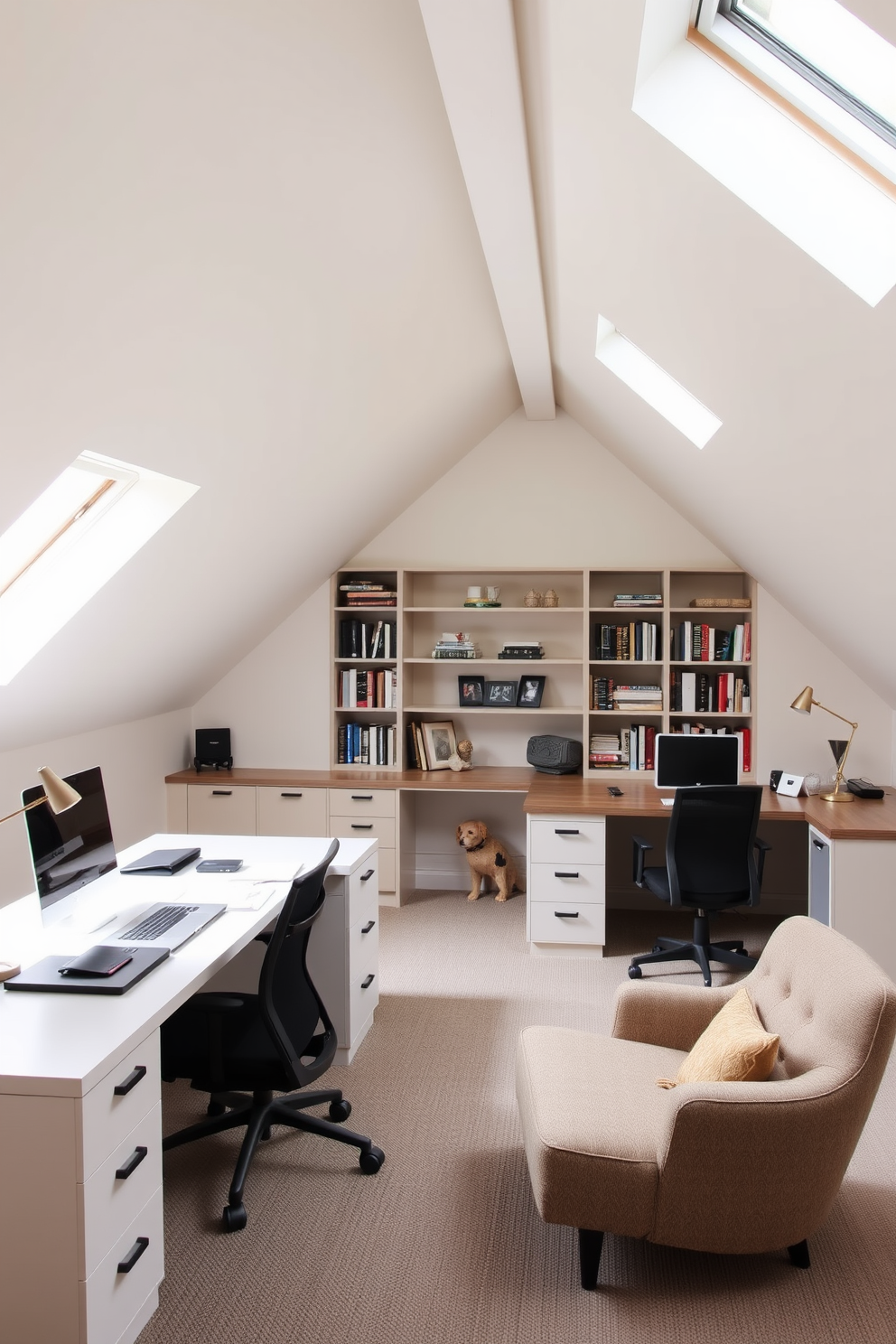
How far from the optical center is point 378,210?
8.40 ft

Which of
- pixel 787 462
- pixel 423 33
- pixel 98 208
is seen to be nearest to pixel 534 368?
pixel 787 462

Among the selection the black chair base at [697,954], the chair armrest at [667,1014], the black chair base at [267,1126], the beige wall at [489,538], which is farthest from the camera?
the beige wall at [489,538]

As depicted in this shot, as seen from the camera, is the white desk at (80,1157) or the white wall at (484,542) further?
the white wall at (484,542)

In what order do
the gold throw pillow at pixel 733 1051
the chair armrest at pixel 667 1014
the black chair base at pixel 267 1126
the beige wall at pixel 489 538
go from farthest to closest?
the beige wall at pixel 489 538, the chair armrest at pixel 667 1014, the black chair base at pixel 267 1126, the gold throw pillow at pixel 733 1051

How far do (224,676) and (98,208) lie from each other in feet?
13.3

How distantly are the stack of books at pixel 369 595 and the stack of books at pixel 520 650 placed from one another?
715mm

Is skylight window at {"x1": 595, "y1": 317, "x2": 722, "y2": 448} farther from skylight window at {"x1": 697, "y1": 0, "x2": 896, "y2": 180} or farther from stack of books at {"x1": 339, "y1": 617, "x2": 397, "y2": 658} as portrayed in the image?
stack of books at {"x1": 339, "y1": 617, "x2": 397, "y2": 658}

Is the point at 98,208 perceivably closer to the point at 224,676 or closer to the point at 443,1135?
the point at 443,1135

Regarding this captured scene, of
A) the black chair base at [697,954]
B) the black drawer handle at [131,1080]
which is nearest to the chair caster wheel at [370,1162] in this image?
the black drawer handle at [131,1080]

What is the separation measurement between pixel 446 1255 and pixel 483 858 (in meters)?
3.13

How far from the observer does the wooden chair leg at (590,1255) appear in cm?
225

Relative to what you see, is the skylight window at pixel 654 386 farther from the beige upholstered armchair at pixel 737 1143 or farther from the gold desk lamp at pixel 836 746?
the beige upholstered armchair at pixel 737 1143

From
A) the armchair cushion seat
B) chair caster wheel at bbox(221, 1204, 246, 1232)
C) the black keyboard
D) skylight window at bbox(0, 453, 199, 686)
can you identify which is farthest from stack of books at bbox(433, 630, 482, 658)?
chair caster wheel at bbox(221, 1204, 246, 1232)

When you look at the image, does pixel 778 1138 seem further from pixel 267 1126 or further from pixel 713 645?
pixel 713 645
